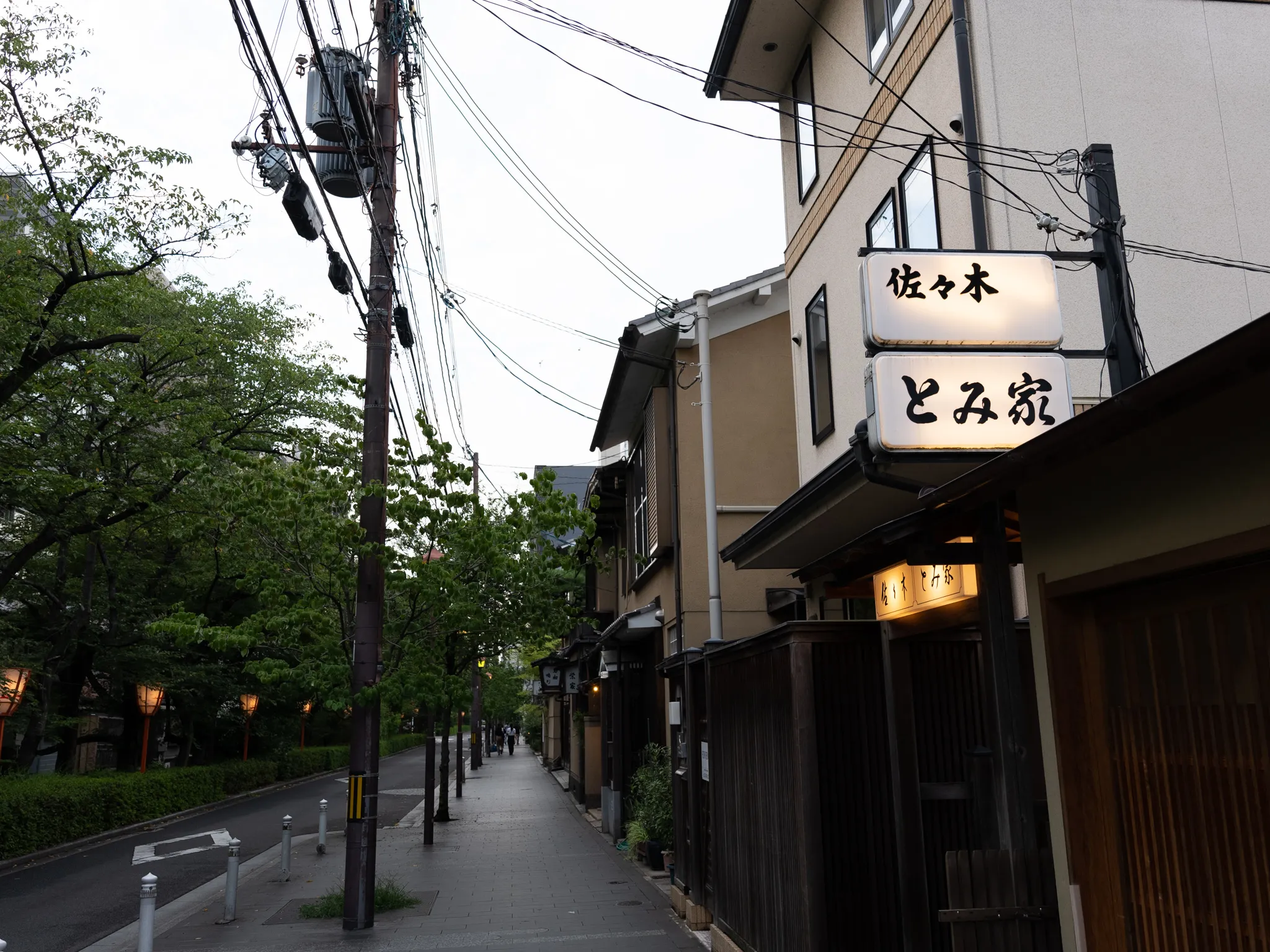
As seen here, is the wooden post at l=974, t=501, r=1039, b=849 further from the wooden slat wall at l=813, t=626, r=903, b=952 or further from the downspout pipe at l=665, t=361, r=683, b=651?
the downspout pipe at l=665, t=361, r=683, b=651

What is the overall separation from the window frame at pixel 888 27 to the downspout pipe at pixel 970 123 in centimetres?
121

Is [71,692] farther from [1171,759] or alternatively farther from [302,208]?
[1171,759]

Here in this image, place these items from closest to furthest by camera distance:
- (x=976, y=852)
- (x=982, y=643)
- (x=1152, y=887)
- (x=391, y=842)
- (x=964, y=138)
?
(x=1152, y=887) < (x=976, y=852) < (x=982, y=643) < (x=964, y=138) < (x=391, y=842)

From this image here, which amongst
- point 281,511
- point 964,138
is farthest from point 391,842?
point 964,138

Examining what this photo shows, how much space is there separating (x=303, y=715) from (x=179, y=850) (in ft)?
67.6

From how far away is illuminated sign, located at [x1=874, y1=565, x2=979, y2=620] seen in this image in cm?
616

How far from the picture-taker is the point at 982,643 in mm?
5270

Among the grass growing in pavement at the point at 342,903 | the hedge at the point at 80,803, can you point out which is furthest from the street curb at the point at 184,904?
the hedge at the point at 80,803

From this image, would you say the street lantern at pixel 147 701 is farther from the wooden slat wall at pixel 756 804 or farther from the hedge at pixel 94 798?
the wooden slat wall at pixel 756 804

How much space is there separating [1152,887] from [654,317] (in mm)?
12508

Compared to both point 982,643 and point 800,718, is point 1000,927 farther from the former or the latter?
point 800,718

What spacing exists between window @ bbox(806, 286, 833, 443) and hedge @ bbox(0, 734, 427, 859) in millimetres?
15727

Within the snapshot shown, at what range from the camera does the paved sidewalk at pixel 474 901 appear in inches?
407

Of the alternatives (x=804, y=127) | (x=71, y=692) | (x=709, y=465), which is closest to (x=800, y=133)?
(x=804, y=127)
